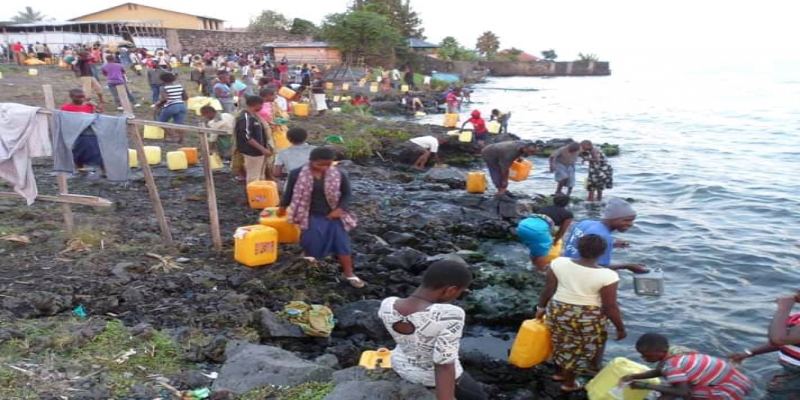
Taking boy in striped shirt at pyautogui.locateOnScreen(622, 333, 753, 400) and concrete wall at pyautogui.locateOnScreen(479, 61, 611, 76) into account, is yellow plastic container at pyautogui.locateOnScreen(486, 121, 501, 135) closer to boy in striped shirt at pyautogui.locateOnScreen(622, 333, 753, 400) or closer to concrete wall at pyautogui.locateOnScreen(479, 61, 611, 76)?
boy in striped shirt at pyautogui.locateOnScreen(622, 333, 753, 400)

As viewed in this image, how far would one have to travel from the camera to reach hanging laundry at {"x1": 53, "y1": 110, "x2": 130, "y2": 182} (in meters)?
6.15

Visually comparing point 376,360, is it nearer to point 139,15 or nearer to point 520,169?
point 520,169

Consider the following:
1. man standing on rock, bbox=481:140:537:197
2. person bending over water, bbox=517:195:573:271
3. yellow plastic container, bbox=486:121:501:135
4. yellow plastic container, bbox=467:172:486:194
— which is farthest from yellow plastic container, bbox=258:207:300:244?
yellow plastic container, bbox=486:121:501:135

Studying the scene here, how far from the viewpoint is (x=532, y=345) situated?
202 inches

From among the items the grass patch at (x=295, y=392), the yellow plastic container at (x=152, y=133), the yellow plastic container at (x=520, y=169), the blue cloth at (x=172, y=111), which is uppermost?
the blue cloth at (x=172, y=111)

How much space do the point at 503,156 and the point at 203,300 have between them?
6527 millimetres

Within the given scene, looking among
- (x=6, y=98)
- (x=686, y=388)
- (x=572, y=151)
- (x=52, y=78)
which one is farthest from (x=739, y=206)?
(x=52, y=78)

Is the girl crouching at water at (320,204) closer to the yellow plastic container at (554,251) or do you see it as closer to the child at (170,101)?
the yellow plastic container at (554,251)

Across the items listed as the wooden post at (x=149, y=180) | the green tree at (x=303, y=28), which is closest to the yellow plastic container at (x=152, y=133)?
the wooden post at (x=149, y=180)

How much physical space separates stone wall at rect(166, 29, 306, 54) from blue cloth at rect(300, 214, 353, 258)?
131ft

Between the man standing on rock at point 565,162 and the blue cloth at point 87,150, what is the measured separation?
27.6 ft

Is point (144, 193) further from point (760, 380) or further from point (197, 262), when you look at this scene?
point (760, 380)

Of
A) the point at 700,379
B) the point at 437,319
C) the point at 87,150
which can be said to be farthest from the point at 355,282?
the point at 700,379

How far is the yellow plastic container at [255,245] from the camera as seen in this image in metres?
6.72
